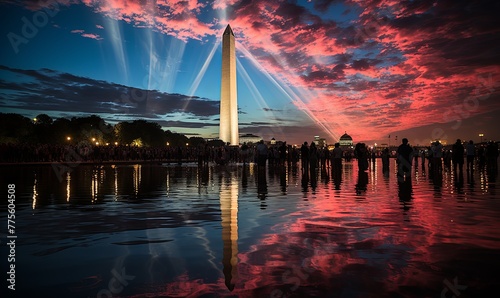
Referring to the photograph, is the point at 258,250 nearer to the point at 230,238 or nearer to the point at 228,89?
the point at 230,238

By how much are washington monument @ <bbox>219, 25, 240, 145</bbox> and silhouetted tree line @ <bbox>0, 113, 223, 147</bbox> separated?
5.62 m

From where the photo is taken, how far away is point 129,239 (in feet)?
20.3

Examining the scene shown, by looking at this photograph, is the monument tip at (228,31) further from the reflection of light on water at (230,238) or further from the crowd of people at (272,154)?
the reflection of light on water at (230,238)

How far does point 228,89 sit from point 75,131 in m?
46.9

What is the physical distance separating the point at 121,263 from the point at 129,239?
56.5 inches

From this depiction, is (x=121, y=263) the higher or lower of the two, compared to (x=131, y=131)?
lower

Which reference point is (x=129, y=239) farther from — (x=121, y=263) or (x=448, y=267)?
(x=448, y=267)

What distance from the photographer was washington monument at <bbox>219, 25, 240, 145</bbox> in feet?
204

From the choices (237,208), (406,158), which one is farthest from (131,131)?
(237,208)

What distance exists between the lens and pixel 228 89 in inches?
2537

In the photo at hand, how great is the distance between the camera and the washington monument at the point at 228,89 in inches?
2446

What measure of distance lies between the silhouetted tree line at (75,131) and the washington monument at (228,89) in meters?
5.62

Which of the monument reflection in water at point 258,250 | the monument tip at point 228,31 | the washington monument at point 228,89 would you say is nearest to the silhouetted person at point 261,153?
the monument reflection in water at point 258,250

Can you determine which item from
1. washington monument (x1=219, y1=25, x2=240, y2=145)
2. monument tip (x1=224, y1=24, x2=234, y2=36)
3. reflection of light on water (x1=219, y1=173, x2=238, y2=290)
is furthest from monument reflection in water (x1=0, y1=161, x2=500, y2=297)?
monument tip (x1=224, y1=24, x2=234, y2=36)
